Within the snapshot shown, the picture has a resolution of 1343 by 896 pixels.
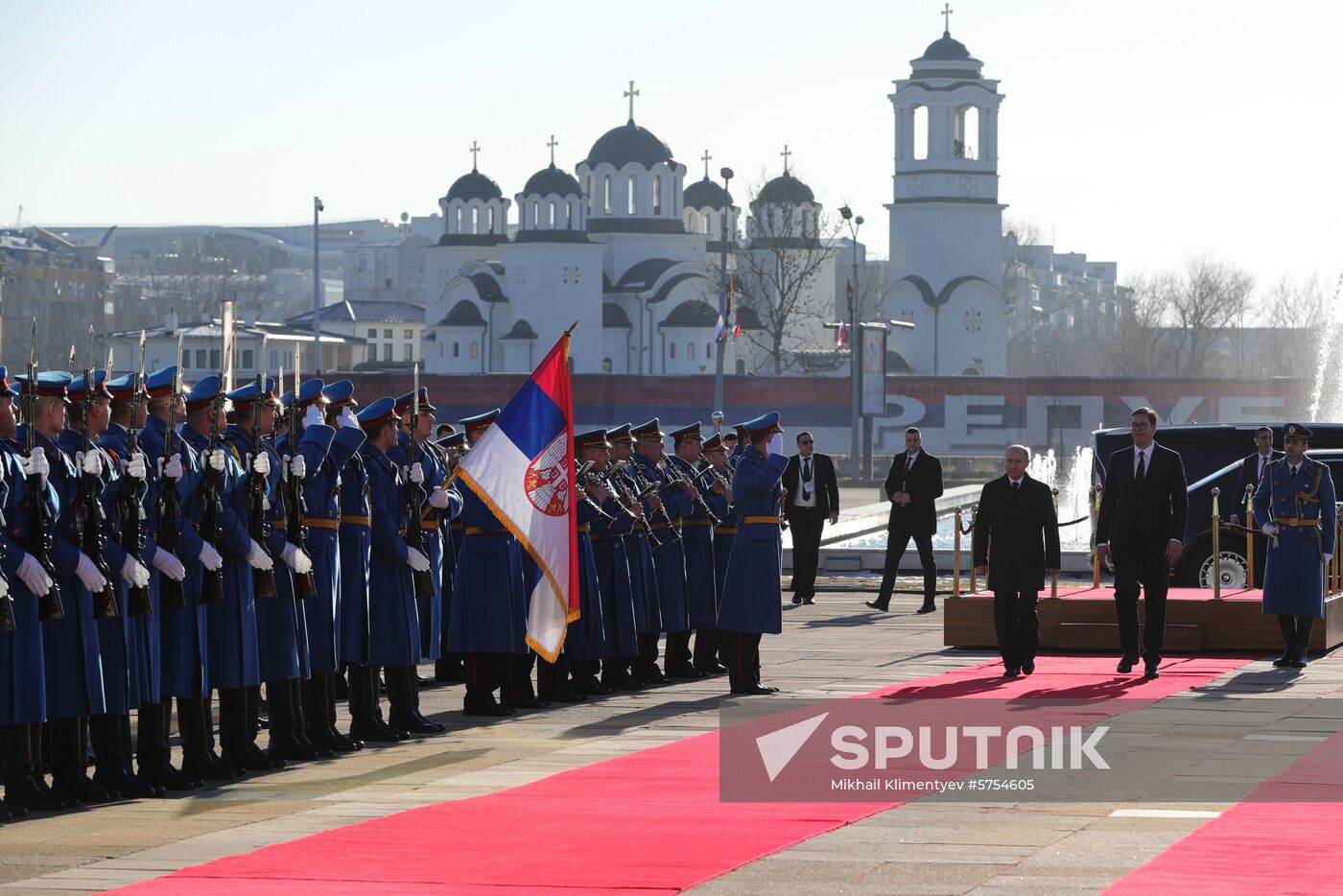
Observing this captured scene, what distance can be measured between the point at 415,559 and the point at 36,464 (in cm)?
298

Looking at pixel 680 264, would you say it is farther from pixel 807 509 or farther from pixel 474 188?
pixel 807 509

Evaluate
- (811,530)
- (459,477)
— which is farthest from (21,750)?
(811,530)

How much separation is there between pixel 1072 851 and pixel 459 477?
230 inches

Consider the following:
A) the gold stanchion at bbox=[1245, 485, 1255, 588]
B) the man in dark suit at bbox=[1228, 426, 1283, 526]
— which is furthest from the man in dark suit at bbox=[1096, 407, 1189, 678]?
the man in dark suit at bbox=[1228, 426, 1283, 526]

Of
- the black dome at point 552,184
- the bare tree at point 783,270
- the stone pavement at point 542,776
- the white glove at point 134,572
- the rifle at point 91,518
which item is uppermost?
the black dome at point 552,184

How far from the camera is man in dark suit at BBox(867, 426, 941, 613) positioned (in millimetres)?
20734

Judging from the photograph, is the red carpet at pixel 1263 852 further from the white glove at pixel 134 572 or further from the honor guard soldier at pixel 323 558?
the honor guard soldier at pixel 323 558

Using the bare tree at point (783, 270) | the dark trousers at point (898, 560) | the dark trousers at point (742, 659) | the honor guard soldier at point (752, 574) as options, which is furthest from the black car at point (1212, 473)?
the bare tree at point (783, 270)

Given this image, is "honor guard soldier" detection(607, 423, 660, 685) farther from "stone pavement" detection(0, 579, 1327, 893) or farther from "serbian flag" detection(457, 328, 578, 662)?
"serbian flag" detection(457, 328, 578, 662)

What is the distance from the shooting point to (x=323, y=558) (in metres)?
11.0

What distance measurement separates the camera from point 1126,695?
12.9 meters

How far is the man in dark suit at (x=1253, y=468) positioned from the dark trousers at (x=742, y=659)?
21.9ft

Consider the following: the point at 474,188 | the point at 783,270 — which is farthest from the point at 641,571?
the point at 474,188

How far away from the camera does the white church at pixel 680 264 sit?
95.0m
